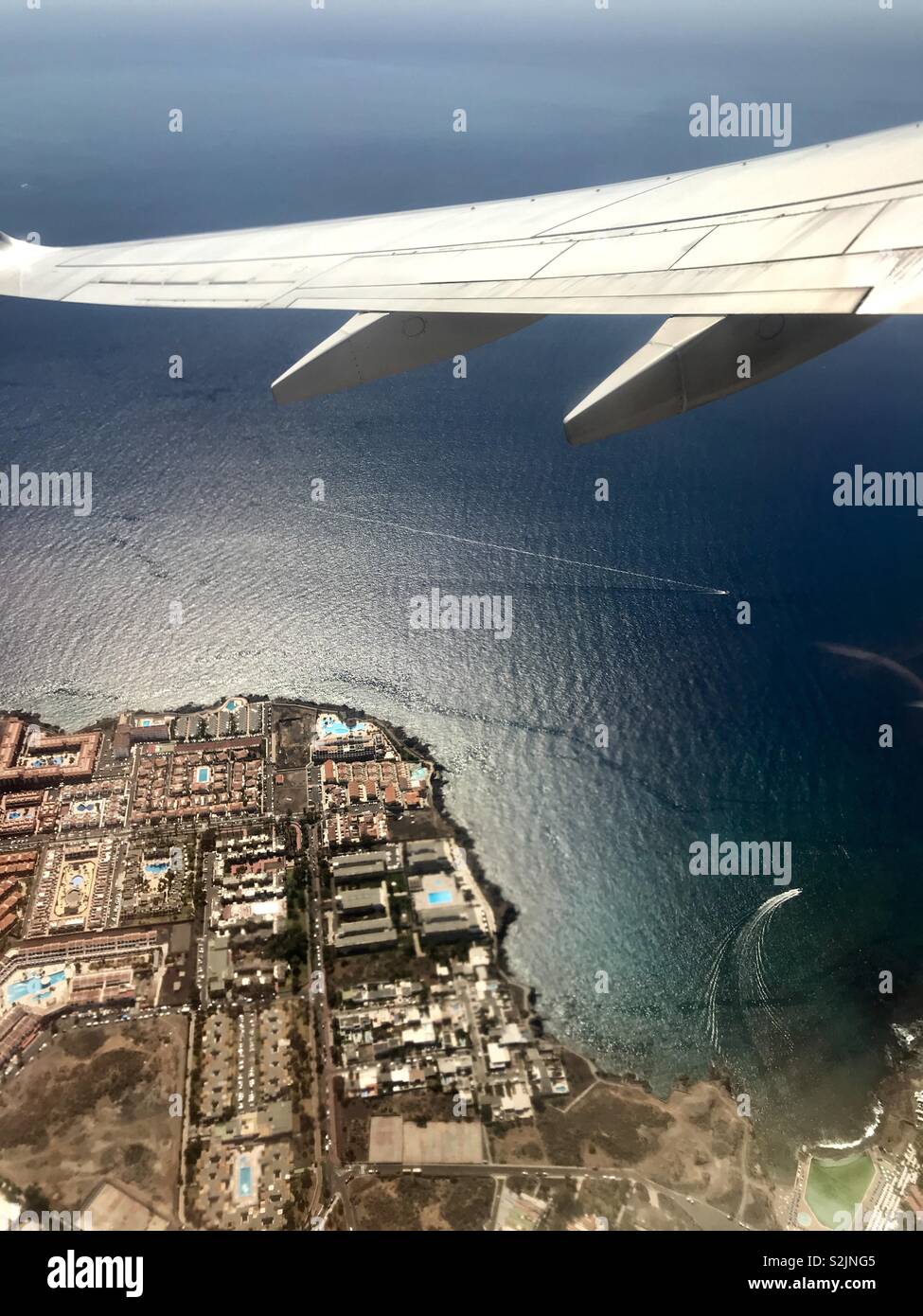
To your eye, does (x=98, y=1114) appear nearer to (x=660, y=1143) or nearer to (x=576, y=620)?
(x=660, y=1143)

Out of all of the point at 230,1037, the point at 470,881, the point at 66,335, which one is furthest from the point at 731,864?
the point at 66,335

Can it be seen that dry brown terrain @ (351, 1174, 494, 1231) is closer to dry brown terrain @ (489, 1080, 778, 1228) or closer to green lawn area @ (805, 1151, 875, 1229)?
dry brown terrain @ (489, 1080, 778, 1228)

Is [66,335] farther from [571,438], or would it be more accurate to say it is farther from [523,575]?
[571,438]

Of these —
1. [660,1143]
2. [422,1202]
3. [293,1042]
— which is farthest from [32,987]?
[660,1143]

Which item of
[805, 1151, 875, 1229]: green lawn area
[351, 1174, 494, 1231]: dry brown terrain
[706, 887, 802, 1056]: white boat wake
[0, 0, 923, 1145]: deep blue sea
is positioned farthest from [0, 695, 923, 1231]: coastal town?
[706, 887, 802, 1056]: white boat wake

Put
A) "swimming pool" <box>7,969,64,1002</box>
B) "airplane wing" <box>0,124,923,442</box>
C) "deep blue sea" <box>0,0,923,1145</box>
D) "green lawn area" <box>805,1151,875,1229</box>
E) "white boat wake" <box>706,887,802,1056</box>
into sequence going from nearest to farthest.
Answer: "airplane wing" <box>0,124,923,442</box> → "green lawn area" <box>805,1151,875,1229</box> → "swimming pool" <box>7,969,64,1002</box> → "white boat wake" <box>706,887,802,1056</box> → "deep blue sea" <box>0,0,923,1145</box>

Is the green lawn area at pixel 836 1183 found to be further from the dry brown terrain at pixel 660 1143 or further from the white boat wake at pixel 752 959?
→ the white boat wake at pixel 752 959
